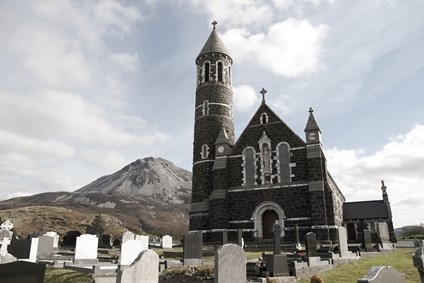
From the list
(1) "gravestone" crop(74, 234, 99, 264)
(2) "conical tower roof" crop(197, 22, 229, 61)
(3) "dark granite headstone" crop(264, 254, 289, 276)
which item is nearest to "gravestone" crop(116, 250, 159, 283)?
(3) "dark granite headstone" crop(264, 254, 289, 276)

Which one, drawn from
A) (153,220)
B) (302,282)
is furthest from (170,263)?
(153,220)

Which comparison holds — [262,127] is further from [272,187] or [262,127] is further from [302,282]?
[302,282]

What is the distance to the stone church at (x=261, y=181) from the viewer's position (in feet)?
84.8

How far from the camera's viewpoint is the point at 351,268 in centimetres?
1430

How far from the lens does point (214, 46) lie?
36.0m

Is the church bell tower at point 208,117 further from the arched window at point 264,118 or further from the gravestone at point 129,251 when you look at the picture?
the gravestone at point 129,251

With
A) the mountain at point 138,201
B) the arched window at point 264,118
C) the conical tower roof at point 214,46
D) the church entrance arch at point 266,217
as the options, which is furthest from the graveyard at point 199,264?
the mountain at point 138,201

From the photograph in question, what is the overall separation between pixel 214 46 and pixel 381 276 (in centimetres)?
3258

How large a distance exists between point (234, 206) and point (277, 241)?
14566mm

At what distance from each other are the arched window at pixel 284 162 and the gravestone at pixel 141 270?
21.7 m

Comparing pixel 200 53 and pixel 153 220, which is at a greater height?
pixel 200 53

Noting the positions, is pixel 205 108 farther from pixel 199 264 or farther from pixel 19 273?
pixel 19 273

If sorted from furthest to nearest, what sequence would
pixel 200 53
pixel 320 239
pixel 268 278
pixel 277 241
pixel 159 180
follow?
pixel 159 180, pixel 200 53, pixel 320 239, pixel 277 241, pixel 268 278

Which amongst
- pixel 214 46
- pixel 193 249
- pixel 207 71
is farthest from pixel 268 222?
pixel 214 46
